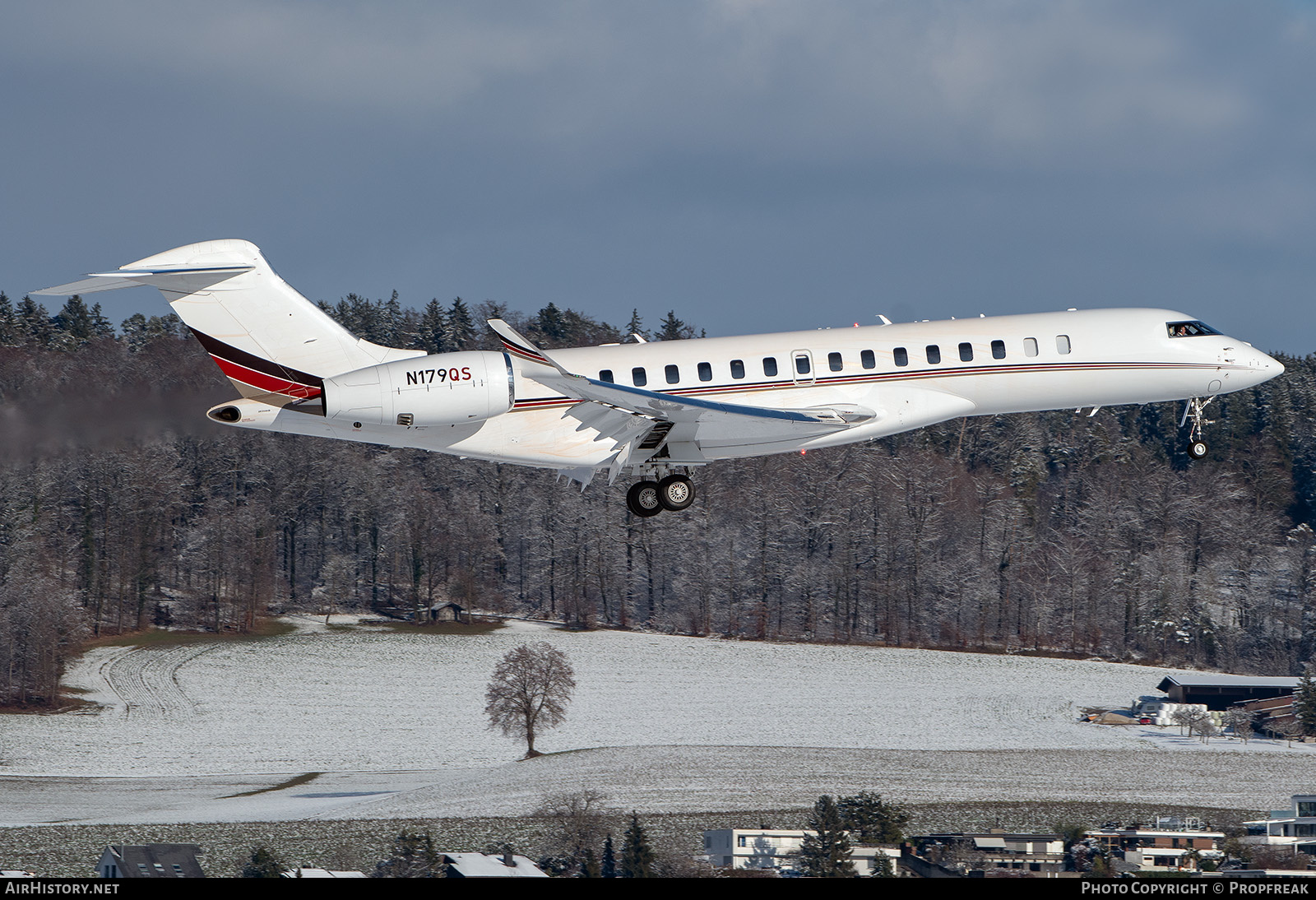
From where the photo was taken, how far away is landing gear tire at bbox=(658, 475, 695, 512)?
24891 millimetres

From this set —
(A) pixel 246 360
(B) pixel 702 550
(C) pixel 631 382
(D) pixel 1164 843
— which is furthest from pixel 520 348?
(B) pixel 702 550

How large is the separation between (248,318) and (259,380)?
1.08 metres

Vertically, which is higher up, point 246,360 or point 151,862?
point 246,360

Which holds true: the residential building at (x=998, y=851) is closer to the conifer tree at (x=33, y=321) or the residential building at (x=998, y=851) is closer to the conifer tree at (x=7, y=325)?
the conifer tree at (x=7, y=325)

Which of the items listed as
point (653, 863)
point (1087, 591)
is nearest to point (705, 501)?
point (1087, 591)

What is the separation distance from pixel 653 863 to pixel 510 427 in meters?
20.1

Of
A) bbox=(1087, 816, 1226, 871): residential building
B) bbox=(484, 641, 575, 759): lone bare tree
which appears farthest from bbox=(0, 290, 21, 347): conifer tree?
bbox=(1087, 816, 1226, 871): residential building

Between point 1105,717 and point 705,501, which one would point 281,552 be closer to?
point 705,501

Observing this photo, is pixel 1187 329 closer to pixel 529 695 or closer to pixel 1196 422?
pixel 1196 422

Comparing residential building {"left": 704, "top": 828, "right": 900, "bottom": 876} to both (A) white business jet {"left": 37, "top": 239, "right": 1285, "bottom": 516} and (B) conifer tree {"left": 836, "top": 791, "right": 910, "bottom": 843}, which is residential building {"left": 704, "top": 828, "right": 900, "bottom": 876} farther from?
(A) white business jet {"left": 37, "top": 239, "right": 1285, "bottom": 516}

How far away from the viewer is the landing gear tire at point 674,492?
24.9 m

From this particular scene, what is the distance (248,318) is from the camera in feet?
77.8

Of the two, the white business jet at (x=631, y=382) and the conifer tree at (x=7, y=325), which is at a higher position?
the conifer tree at (x=7, y=325)

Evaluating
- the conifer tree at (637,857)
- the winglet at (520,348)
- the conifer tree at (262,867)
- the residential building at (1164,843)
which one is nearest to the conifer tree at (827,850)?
A: the conifer tree at (637,857)
